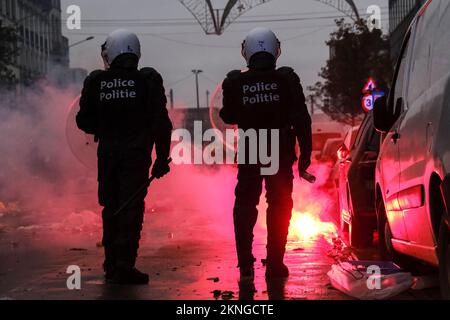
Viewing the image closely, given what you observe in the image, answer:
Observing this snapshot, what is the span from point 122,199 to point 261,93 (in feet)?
4.17

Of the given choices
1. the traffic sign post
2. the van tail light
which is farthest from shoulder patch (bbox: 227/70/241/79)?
the traffic sign post

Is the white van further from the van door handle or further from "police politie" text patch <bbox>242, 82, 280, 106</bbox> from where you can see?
"police politie" text patch <bbox>242, 82, 280, 106</bbox>

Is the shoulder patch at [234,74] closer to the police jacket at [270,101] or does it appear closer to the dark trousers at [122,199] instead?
the police jacket at [270,101]

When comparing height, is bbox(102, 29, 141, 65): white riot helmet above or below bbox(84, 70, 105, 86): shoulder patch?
above

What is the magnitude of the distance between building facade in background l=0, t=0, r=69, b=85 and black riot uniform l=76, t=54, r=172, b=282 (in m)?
58.4

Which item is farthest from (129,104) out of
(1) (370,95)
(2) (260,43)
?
(1) (370,95)

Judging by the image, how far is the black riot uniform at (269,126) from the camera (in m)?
6.97

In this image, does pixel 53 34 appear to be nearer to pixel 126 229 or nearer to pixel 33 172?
pixel 33 172

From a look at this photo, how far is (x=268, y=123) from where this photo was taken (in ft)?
23.0

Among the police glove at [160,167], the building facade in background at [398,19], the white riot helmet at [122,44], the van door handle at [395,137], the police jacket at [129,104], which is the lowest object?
the police glove at [160,167]

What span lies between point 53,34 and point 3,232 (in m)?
61.9

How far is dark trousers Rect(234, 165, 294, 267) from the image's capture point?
7.01 metres

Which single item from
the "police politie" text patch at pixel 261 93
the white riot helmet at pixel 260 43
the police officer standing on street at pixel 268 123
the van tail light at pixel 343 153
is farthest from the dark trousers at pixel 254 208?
the van tail light at pixel 343 153
